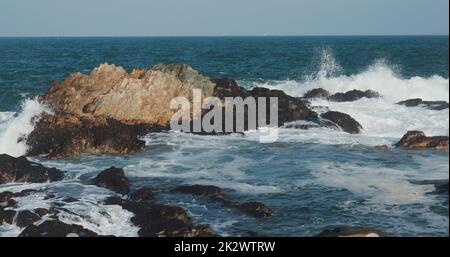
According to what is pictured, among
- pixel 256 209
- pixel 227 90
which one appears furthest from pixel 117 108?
pixel 256 209

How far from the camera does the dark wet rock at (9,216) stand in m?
11.8

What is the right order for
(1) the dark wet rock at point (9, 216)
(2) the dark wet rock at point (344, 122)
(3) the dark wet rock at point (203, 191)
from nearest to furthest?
(1) the dark wet rock at point (9, 216) → (3) the dark wet rock at point (203, 191) → (2) the dark wet rock at point (344, 122)

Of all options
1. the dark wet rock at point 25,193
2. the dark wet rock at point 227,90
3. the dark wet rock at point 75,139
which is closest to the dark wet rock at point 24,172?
the dark wet rock at point 25,193

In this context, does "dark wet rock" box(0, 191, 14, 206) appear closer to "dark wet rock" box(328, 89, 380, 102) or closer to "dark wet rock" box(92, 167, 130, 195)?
"dark wet rock" box(92, 167, 130, 195)

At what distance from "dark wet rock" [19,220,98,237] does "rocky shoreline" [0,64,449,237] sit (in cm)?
2

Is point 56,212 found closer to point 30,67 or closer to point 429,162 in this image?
point 429,162

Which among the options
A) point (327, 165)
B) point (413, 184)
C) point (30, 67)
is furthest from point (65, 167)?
point (30, 67)

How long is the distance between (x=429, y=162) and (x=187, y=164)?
7.41m

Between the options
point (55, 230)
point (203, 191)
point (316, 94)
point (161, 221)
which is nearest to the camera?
point (55, 230)

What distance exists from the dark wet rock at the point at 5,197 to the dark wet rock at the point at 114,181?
224 cm

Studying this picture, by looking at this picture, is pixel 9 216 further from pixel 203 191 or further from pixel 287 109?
pixel 287 109

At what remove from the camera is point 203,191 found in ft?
44.7

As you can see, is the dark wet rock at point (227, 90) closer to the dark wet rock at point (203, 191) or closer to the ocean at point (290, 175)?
the ocean at point (290, 175)

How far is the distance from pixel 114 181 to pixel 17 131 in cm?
726
